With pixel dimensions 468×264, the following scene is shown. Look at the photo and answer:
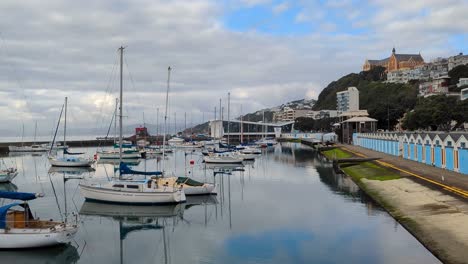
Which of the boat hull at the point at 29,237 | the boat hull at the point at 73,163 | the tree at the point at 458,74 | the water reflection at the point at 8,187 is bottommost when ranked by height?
the water reflection at the point at 8,187

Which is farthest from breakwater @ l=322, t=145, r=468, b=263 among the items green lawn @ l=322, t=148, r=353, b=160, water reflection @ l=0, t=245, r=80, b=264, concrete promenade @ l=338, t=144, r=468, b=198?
Result: green lawn @ l=322, t=148, r=353, b=160

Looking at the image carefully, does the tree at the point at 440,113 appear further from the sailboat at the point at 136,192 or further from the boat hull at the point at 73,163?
the sailboat at the point at 136,192

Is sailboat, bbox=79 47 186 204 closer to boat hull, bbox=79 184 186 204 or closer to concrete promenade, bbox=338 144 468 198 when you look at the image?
boat hull, bbox=79 184 186 204

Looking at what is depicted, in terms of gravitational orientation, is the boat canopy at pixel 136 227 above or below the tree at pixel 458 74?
below

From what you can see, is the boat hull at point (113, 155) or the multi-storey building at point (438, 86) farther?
the multi-storey building at point (438, 86)

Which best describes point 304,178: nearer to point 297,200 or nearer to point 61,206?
point 297,200

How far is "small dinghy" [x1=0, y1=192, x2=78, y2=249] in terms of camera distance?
2469 centimetres

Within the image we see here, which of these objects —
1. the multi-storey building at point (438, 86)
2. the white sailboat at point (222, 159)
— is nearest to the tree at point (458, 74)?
the multi-storey building at point (438, 86)

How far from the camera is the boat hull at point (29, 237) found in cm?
2467

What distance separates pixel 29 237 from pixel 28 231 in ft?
1.06

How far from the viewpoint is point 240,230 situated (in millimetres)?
30047

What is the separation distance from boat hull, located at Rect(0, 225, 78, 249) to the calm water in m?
0.45

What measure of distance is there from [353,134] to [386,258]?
10504 centimetres

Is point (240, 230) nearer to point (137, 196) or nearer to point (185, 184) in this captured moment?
point (137, 196)
